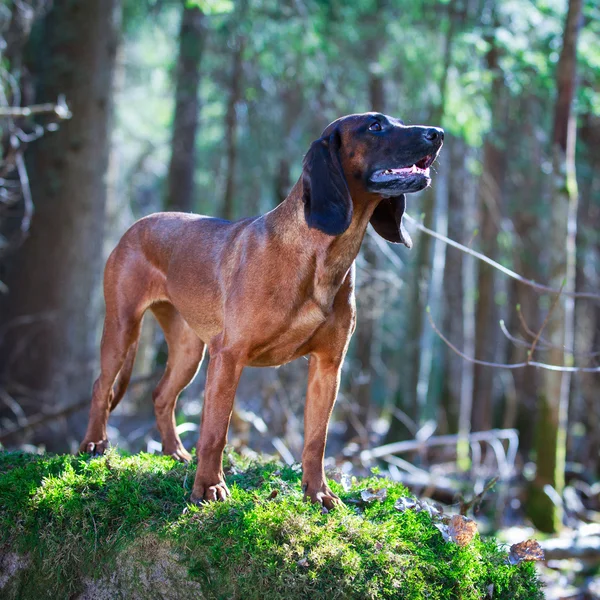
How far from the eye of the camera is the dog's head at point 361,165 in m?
4.64

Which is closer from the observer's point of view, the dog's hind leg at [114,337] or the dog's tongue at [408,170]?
the dog's tongue at [408,170]

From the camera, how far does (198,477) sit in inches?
197

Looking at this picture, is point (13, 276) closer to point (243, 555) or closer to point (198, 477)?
point (198, 477)

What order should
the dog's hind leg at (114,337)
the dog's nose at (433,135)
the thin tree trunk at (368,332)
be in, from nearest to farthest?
the dog's nose at (433,135) → the dog's hind leg at (114,337) → the thin tree trunk at (368,332)

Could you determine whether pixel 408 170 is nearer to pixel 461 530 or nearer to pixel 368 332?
pixel 461 530

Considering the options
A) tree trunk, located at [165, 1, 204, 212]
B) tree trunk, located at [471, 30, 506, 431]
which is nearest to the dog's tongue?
tree trunk, located at [165, 1, 204, 212]

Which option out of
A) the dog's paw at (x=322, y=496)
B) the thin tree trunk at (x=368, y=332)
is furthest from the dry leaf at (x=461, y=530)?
the thin tree trunk at (x=368, y=332)

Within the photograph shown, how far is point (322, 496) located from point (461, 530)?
1015 mm

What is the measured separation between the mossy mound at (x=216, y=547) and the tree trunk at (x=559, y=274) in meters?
6.51

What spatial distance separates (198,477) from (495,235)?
1601 cm

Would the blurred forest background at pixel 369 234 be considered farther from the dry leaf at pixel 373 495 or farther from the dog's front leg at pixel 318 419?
the dry leaf at pixel 373 495

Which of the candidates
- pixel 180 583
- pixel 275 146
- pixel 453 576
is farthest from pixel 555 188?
pixel 275 146

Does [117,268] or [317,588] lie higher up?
[117,268]

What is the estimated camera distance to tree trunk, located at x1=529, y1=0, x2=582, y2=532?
11023 millimetres
